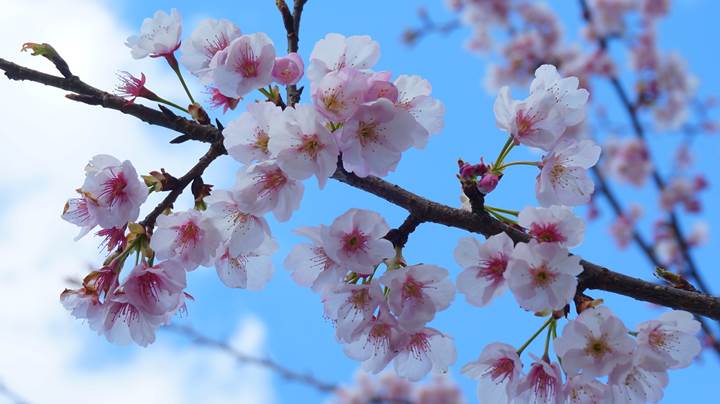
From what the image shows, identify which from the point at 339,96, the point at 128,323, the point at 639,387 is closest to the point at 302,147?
the point at 339,96

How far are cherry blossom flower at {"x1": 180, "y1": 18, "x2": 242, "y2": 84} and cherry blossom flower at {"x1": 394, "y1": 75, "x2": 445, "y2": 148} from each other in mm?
507

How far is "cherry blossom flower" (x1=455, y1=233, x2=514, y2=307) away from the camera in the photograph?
1698 mm

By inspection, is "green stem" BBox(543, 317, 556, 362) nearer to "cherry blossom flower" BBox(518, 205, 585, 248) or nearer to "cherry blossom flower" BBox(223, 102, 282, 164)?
"cherry blossom flower" BBox(518, 205, 585, 248)

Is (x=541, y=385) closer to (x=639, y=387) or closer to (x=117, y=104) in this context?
(x=639, y=387)

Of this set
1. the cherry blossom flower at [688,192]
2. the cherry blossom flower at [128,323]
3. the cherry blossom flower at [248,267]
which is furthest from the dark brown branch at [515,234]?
the cherry blossom flower at [688,192]

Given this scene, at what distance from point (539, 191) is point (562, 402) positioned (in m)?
0.56

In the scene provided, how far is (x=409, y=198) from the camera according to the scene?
1803 millimetres

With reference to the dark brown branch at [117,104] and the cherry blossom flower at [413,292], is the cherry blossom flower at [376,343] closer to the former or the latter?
the cherry blossom flower at [413,292]

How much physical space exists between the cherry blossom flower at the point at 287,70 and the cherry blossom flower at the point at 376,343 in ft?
2.14

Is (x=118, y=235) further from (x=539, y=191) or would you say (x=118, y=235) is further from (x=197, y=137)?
(x=539, y=191)

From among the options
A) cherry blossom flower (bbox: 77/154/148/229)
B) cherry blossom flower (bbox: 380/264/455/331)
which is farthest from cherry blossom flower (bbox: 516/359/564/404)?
cherry blossom flower (bbox: 77/154/148/229)

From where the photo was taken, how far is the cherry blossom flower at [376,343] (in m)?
1.78

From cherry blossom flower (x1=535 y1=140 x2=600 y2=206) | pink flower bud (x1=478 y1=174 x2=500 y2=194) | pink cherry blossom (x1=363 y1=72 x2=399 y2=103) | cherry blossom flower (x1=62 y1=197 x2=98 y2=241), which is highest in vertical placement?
pink cherry blossom (x1=363 y1=72 x2=399 y2=103)

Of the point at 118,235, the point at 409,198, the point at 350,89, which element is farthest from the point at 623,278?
the point at 118,235
